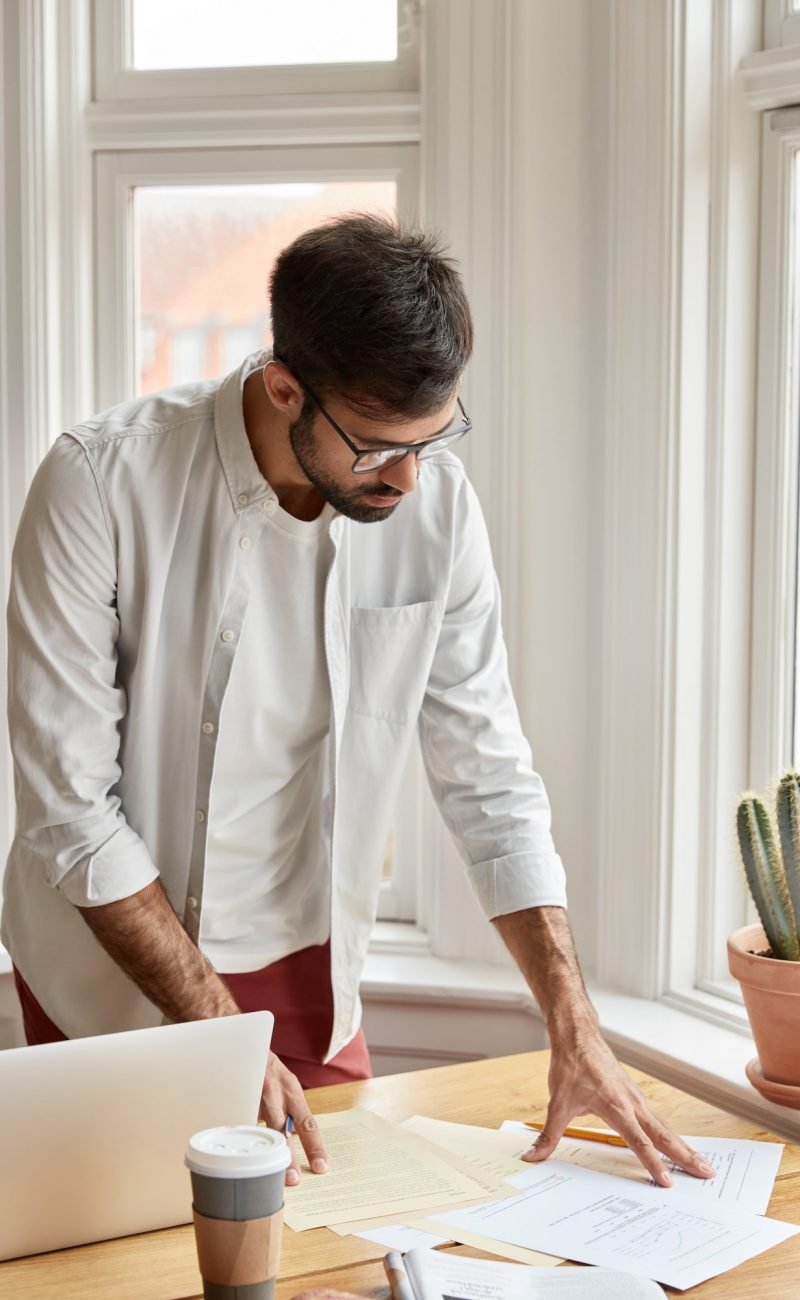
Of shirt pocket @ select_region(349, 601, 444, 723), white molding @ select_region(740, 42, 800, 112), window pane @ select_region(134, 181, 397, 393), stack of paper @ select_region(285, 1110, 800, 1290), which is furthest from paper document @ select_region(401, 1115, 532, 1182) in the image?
white molding @ select_region(740, 42, 800, 112)

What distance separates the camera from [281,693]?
1.76 m

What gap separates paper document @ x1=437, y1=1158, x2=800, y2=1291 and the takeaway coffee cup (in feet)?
1.08

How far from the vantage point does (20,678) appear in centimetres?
160

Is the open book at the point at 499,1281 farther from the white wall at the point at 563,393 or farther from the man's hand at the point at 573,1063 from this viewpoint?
the white wall at the point at 563,393

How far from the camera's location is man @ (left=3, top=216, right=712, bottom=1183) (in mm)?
1525

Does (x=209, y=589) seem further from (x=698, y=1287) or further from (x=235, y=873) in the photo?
(x=698, y=1287)

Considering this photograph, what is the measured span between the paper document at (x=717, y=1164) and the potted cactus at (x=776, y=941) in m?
0.22

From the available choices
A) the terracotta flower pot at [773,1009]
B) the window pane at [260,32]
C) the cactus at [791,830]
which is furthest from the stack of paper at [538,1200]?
the window pane at [260,32]

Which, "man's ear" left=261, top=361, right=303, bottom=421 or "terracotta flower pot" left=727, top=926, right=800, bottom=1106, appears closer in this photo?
"man's ear" left=261, top=361, right=303, bottom=421

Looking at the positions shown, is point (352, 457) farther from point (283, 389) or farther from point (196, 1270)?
point (196, 1270)

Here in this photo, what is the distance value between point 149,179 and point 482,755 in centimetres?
131

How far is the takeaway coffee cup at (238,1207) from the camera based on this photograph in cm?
103

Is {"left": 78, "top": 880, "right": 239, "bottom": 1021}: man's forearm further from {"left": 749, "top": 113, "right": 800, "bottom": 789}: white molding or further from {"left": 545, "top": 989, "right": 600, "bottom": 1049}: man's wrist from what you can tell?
{"left": 749, "top": 113, "right": 800, "bottom": 789}: white molding

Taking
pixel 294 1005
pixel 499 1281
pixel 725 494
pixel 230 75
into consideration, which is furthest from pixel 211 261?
pixel 499 1281
